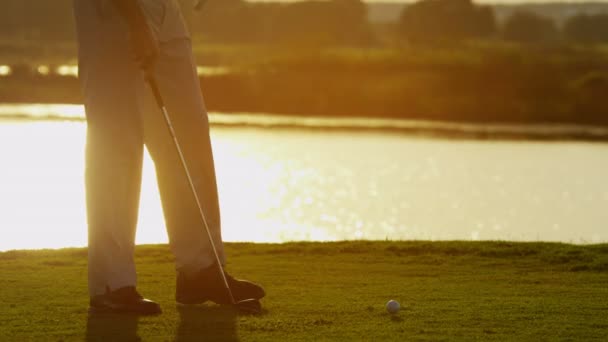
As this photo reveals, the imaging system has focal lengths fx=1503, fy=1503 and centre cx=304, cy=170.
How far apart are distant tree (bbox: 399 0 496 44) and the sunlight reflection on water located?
73.6ft

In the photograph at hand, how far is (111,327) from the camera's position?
241 inches

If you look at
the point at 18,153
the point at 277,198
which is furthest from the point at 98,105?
the point at 18,153

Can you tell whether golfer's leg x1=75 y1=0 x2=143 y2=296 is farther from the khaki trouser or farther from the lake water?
the lake water

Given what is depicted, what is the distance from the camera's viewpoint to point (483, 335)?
604 cm

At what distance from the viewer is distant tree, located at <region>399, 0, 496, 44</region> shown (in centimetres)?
6444

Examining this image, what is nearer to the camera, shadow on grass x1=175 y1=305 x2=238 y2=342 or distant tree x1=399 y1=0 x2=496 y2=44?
shadow on grass x1=175 y1=305 x2=238 y2=342

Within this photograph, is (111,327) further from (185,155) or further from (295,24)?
(295,24)

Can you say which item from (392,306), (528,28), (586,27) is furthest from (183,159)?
(528,28)

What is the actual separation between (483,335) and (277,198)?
1815 cm

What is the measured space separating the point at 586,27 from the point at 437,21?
525 inches

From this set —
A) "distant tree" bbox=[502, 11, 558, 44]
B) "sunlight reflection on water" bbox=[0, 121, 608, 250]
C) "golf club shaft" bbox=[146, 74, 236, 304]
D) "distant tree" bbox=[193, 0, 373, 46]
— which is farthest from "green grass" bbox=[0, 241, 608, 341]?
"distant tree" bbox=[502, 11, 558, 44]

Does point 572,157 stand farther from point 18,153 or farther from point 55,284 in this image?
point 55,284

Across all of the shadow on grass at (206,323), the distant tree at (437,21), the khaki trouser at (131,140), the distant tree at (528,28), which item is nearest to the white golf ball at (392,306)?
the shadow on grass at (206,323)

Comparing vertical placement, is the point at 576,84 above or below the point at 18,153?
above
